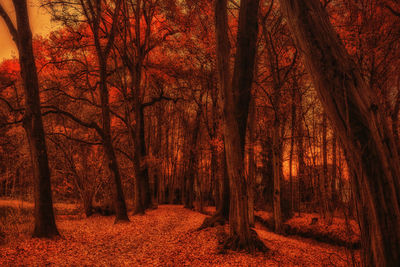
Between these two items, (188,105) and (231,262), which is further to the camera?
(188,105)

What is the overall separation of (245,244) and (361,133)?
4.84 m

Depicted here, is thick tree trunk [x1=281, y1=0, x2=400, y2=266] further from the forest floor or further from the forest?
the forest floor

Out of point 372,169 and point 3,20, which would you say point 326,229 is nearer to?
point 372,169

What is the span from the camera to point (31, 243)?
6914 millimetres

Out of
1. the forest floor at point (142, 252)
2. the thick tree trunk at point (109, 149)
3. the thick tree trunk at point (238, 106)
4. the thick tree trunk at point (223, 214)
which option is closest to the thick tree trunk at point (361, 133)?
the forest floor at point (142, 252)

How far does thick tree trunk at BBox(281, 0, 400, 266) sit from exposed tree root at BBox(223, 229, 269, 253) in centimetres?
418

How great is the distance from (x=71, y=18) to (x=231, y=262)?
12.1m

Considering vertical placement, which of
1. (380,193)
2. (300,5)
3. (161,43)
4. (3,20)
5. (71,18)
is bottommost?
(380,193)

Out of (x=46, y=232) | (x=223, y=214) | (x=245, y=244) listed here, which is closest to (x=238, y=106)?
(x=245, y=244)

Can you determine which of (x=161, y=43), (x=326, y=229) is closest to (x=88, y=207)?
(x=161, y=43)

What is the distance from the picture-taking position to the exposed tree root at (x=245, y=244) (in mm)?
6070

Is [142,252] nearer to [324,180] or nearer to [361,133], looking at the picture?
[361,133]

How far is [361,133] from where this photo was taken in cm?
209

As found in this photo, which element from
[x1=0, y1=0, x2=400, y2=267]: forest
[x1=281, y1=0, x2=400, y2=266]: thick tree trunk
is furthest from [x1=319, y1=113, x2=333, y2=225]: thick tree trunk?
[x1=281, y1=0, x2=400, y2=266]: thick tree trunk
